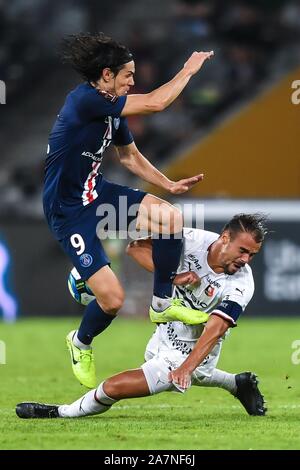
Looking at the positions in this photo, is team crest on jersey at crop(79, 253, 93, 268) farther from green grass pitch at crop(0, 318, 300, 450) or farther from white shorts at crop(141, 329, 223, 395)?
green grass pitch at crop(0, 318, 300, 450)

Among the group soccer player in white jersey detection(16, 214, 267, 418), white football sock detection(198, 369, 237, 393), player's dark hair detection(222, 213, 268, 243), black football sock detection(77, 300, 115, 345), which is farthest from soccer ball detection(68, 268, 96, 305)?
player's dark hair detection(222, 213, 268, 243)

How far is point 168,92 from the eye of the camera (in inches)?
291

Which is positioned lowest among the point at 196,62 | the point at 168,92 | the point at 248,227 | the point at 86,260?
the point at 86,260

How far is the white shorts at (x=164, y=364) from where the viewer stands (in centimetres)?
731

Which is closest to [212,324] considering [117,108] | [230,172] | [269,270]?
[117,108]

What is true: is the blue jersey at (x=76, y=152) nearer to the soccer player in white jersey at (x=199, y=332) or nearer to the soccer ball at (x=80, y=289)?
the soccer ball at (x=80, y=289)

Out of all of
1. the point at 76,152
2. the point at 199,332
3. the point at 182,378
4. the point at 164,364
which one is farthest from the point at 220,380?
the point at 76,152

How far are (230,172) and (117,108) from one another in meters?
10.5

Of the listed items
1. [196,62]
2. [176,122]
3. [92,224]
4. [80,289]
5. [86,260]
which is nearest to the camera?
[196,62]

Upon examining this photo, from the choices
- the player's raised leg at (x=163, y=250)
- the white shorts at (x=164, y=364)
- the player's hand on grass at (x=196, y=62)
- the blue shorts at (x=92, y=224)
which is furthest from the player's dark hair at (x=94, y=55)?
the white shorts at (x=164, y=364)

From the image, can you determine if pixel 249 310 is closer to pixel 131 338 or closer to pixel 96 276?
pixel 131 338

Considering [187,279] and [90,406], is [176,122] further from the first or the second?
[90,406]

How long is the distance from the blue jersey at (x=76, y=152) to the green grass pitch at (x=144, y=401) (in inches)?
56.8

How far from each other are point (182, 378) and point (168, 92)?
70.9 inches
